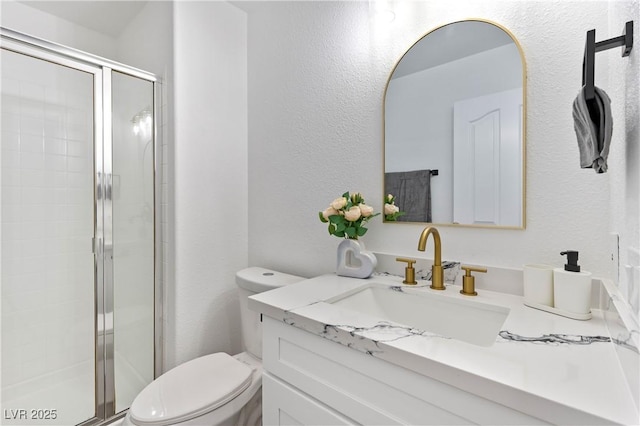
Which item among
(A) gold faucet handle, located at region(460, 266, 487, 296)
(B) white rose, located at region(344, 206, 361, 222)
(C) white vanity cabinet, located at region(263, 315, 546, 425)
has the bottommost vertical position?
(C) white vanity cabinet, located at region(263, 315, 546, 425)

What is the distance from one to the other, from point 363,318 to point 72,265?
74.8 inches

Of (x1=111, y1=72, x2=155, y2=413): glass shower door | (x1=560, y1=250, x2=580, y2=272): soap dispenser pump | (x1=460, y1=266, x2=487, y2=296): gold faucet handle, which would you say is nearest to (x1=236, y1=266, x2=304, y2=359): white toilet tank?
(x1=111, y1=72, x2=155, y2=413): glass shower door

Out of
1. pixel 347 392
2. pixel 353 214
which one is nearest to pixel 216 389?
pixel 347 392

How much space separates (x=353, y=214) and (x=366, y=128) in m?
0.39

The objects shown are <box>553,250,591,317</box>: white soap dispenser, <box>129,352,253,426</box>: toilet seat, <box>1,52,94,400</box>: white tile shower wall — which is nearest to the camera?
<box>553,250,591,317</box>: white soap dispenser

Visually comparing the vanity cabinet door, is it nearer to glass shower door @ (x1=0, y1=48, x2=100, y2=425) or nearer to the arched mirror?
the arched mirror

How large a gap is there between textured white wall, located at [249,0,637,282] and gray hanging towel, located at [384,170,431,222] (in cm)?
6

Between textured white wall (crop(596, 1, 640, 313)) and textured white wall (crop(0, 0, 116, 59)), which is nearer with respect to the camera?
textured white wall (crop(596, 1, 640, 313))

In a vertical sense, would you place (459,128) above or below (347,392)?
above

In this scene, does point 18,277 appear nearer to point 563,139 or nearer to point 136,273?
point 136,273

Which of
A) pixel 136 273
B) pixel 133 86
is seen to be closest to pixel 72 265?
pixel 136 273

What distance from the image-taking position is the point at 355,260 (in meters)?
1.21

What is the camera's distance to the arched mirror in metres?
0.94

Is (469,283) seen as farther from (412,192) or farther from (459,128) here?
(459,128)
